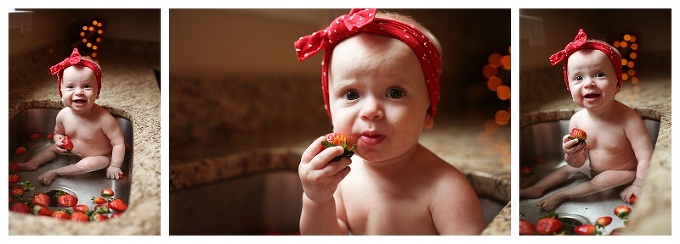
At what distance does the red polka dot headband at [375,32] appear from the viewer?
4.92 feet

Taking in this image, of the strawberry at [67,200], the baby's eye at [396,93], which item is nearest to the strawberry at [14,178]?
the strawberry at [67,200]

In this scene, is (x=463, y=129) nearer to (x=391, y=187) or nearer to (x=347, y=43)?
(x=391, y=187)

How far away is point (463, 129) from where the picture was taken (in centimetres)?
208

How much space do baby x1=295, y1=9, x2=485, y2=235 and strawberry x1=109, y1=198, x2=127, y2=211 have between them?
0.44 m

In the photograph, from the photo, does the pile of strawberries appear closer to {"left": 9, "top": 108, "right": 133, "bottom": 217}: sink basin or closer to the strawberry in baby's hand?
{"left": 9, "top": 108, "right": 133, "bottom": 217}: sink basin

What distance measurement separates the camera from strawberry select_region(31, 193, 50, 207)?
1.57 meters

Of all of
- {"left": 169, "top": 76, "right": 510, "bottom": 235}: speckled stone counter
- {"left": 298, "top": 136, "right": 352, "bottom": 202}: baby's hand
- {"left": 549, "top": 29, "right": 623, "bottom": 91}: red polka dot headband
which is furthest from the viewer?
{"left": 169, "top": 76, "right": 510, "bottom": 235}: speckled stone counter

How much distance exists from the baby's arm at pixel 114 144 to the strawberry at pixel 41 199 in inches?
6.0

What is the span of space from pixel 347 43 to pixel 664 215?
0.87 meters

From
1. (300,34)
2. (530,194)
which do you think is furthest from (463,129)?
(300,34)

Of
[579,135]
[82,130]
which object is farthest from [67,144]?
[579,135]

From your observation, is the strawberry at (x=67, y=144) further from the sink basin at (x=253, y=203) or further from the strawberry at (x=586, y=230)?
the strawberry at (x=586, y=230)

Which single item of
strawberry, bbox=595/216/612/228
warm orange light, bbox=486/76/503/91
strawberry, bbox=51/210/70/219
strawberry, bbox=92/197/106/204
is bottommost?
strawberry, bbox=595/216/612/228

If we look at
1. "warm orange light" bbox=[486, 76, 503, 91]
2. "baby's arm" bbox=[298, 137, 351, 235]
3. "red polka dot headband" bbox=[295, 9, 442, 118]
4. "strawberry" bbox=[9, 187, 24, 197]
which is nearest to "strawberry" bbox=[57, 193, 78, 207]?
"strawberry" bbox=[9, 187, 24, 197]
